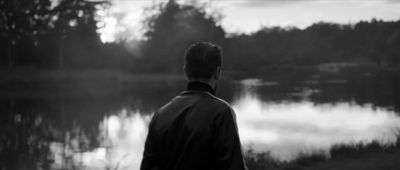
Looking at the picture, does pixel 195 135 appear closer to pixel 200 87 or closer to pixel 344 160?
pixel 200 87

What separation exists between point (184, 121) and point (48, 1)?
3847 centimetres

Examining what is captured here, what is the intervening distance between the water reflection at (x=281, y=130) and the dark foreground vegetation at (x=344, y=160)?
873 millimetres

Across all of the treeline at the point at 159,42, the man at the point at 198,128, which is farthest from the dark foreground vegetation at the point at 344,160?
the treeline at the point at 159,42

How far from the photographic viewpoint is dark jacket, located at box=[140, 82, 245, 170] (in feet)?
7.00

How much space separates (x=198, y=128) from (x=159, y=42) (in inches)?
2018

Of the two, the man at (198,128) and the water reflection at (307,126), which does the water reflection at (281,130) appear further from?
the man at (198,128)

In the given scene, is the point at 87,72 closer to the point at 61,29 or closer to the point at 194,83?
the point at 61,29

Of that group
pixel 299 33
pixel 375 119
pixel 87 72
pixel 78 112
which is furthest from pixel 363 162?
pixel 299 33

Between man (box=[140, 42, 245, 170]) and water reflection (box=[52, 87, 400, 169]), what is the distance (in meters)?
5.88

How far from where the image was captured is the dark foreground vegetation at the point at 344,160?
7950 mm

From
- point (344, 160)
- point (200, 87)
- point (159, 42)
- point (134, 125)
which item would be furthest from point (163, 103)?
point (159, 42)

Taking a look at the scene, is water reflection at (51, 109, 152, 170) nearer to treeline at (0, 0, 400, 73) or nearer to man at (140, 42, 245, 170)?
man at (140, 42, 245, 170)

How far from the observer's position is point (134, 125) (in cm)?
1638

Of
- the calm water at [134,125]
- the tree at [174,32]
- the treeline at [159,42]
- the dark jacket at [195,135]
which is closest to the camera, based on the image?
the dark jacket at [195,135]
